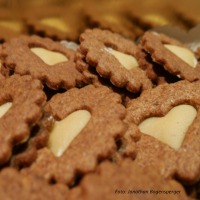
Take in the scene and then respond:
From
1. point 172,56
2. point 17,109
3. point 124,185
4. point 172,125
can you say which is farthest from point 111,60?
point 124,185

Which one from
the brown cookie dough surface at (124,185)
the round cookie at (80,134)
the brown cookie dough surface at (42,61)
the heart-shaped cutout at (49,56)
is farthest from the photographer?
the heart-shaped cutout at (49,56)

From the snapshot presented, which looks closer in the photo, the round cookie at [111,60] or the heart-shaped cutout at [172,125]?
the heart-shaped cutout at [172,125]

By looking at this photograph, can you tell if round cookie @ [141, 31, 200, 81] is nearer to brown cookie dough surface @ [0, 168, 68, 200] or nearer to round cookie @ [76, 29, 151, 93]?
round cookie @ [76, 29, 151, 93]

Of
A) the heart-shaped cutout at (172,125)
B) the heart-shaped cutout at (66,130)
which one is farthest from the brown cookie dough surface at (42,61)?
the heart-shaped cutout at (172,125)

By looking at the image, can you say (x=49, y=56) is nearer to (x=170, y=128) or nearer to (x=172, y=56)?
(x=172, y=56)

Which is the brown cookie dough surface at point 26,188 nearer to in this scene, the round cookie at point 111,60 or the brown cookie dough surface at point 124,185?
the brown cookie dough surface at point 124,185
